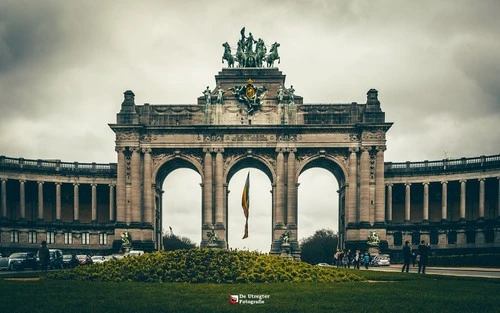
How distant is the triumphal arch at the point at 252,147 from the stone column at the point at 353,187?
5.8 inches

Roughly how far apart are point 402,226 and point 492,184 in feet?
48.9

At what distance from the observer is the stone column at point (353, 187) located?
108m

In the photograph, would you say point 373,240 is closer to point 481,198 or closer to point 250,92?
point 481,198

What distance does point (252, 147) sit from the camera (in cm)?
10838

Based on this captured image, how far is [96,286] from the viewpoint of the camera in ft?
128

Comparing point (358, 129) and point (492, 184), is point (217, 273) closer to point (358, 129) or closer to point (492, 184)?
point (358, 129)

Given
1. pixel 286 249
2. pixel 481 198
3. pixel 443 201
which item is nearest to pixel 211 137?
pixel 286 249

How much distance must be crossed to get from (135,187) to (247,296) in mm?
78295

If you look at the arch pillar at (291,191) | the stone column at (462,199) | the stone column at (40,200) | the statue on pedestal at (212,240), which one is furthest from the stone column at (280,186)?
the stone column at (40,200)

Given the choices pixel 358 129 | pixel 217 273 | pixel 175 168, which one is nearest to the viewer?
pixel 217 273

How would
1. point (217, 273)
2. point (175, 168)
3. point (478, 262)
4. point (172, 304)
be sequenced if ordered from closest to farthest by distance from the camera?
point (172, 304) → point (217, 273) → point (478, 262) → point (175, 168)

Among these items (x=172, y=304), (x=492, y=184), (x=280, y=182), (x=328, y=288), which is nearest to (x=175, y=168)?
(x=280, y=182)

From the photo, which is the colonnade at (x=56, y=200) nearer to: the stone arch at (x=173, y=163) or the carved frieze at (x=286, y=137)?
the stone arch at (x=173, y=163)

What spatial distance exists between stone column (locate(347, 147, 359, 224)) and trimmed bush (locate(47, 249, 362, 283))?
194 ft
